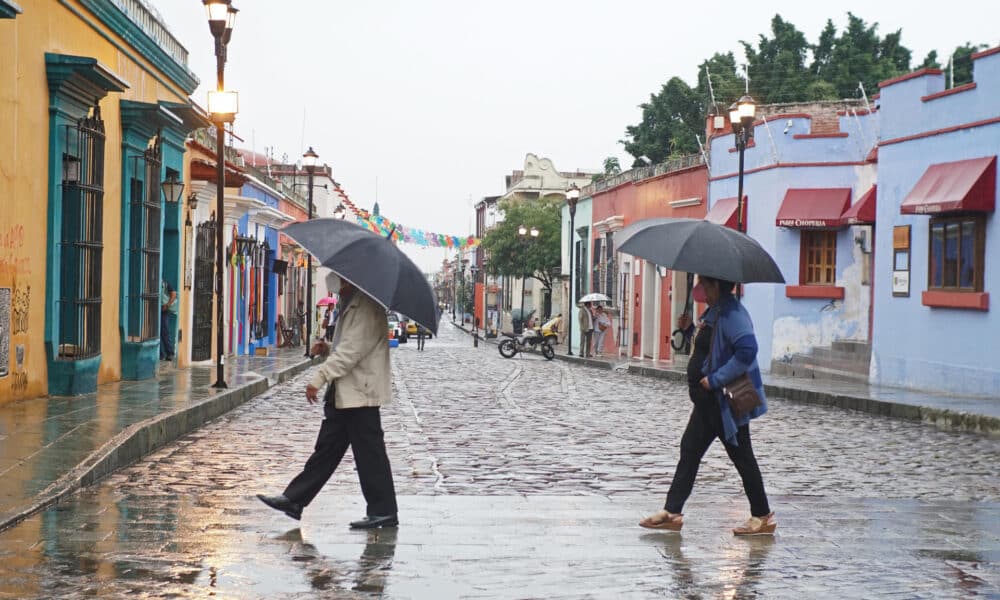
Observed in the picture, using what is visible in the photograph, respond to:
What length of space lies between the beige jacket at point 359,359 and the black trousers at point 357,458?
10cm

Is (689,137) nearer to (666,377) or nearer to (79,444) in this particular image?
(666,377)

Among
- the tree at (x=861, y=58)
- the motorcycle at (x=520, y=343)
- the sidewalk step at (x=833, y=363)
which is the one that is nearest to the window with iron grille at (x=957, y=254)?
the sidewalk step at (x=833, y=363)

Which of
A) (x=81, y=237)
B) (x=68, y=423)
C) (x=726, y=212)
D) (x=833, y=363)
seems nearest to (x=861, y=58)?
(x=726, y=212)

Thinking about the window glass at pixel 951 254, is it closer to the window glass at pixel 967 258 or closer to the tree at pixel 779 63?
the window glass at pixel 967 258

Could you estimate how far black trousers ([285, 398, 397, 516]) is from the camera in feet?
25.2

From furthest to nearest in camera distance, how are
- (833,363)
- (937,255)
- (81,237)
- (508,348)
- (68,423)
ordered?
(508,348)
(833,363)
(937,255)
(81,237)
(68,423)

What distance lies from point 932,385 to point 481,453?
1093 cm

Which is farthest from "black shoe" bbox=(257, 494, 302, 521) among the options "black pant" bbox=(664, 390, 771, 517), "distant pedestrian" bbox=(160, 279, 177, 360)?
"distant pedestrian" bbox=(160, 279, 177, 360)

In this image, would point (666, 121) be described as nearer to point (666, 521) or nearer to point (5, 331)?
point (5, 331)

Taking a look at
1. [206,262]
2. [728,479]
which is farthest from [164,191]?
[728,479]

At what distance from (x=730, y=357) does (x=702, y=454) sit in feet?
1.93

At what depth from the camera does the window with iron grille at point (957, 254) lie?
19234mm

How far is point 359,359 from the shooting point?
24.9 feet

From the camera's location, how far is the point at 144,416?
12.5 metres
